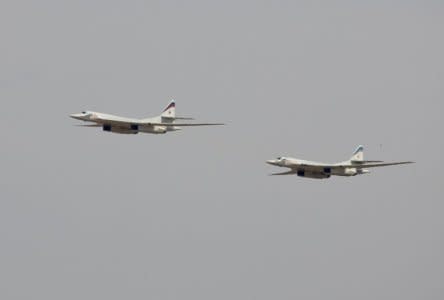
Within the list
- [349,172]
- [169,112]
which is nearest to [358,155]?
[349,172]

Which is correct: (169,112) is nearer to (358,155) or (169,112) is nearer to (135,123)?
(135,123)

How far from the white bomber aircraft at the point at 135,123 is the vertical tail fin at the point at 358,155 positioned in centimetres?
2130

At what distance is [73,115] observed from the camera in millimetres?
196250

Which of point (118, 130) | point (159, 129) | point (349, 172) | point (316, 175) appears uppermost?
point (159, 129)

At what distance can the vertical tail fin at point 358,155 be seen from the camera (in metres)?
187

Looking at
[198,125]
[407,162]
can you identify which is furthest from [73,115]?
[407,162]

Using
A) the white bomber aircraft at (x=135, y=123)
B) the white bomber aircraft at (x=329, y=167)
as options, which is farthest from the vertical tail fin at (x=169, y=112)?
the white bomber aircraft at (x=329, y=167)

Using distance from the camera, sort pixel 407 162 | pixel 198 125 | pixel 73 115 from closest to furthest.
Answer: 1. pixel 407 162
2. pixel 198 125
3. pixel 73 115

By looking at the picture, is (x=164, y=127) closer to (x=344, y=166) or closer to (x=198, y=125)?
(x=198, y=125)

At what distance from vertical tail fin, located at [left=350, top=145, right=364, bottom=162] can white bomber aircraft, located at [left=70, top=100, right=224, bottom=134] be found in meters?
21.3

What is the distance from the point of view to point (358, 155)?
615ft

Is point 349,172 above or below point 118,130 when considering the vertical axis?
below

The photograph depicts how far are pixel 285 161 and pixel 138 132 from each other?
1987 cm

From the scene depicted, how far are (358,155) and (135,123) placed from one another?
2969cm
